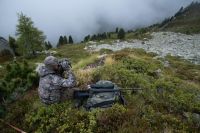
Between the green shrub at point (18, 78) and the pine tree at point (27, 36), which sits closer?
the green shrub at point (18, 78)

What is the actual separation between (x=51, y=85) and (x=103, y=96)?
239cm

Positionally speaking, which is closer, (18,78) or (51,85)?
(51,85)

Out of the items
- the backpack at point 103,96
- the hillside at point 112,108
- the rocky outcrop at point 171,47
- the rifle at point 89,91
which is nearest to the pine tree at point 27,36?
the rocky outcrop at point 171,47

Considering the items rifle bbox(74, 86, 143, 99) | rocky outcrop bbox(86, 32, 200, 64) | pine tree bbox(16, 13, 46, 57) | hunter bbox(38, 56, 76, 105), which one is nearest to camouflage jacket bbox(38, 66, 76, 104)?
hunter bbox(38, 56, 76, 105)

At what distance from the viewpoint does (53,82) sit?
14.0 meters

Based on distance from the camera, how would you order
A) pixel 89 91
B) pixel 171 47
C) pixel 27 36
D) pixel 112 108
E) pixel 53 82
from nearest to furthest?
pixel 112 108 → pixel 53 82 → pixel 89 91 → pixel 171 47 → pixel 27 36

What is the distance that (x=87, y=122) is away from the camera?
504 inches

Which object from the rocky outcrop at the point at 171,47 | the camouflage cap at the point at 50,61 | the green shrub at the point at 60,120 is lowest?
the rocky outcrop at the point at 171,47

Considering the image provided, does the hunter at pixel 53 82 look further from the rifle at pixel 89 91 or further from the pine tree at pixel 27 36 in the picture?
the pine tree at pixel 27 36

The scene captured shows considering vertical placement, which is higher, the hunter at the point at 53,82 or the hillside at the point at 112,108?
the hunter at the point at 53,82

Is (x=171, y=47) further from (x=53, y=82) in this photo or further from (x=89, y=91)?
(x=53, y=82)

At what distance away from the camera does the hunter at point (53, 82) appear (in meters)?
14.0

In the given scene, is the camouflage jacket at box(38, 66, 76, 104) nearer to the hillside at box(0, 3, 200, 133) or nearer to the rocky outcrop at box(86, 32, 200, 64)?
the hillside at box(0, 3, 200, 133)

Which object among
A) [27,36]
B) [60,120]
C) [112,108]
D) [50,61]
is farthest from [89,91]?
[27,36]
